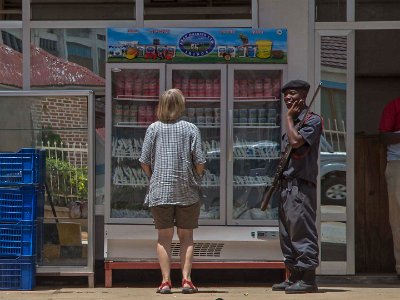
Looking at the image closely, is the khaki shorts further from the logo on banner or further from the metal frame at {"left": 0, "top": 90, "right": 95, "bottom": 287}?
A: the logo on banner

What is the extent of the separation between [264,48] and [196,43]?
61cm

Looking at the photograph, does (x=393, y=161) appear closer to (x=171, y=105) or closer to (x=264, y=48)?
(x=264, y=48)

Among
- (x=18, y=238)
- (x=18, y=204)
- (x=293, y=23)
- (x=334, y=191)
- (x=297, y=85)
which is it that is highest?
(x=293, y=23)

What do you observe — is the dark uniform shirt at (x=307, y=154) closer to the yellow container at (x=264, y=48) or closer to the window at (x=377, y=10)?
the yellow container at (x=264, y=48)

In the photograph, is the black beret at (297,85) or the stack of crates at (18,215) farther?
the stack of crates at (18,215)

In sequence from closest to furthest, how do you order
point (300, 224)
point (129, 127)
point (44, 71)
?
point (300, 224), point (129, 127), point (44, 71)

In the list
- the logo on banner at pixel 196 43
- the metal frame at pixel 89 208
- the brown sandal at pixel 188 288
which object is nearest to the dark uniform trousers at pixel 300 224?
the brown sandal at pixel 188 288

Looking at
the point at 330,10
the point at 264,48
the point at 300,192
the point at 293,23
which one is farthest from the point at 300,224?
the point at 330,10

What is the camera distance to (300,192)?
7930 millimetres

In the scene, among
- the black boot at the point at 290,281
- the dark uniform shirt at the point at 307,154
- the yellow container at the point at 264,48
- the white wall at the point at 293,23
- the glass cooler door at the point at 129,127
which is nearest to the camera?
the dark uniform shirt at the point at 307,154

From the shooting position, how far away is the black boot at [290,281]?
8070mm

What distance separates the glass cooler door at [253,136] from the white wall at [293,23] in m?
0.21

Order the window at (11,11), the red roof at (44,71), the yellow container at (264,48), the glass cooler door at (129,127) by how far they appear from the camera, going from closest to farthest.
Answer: the yellow container at (264,48) → the glass cooler door at (129,127) → the red roof at (44,71) → the window at (11,11)

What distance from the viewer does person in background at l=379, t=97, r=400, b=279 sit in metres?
9.17
